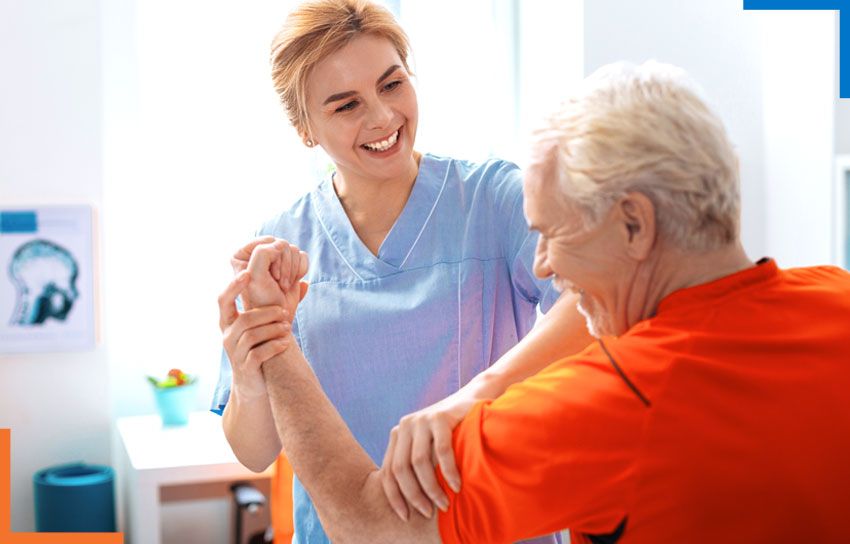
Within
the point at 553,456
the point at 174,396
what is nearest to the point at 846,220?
the point at 553,456

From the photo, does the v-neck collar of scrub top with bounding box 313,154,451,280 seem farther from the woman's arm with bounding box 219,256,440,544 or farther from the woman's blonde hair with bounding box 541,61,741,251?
the woman's blonde hair with bounding box 541,61,741,251

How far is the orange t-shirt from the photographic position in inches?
34.9

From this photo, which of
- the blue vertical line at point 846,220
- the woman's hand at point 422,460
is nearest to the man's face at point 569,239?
the woman's hand at point 422,460

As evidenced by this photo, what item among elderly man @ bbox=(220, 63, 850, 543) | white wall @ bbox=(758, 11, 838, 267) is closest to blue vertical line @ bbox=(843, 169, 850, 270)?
white wall @ bbox=(758, 11, 838, 267)

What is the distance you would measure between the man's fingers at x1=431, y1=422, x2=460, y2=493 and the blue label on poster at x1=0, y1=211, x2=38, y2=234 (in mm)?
2383

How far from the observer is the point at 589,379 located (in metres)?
0.95

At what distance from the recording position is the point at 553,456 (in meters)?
0.94

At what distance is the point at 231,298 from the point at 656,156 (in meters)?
0.69

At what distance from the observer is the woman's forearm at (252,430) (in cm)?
151

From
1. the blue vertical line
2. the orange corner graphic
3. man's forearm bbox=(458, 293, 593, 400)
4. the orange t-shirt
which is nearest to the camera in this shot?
the orange t-shirt

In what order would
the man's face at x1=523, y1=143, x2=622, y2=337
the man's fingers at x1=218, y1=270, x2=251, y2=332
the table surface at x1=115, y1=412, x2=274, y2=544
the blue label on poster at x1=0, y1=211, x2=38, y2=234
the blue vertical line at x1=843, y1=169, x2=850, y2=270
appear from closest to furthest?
the man's face at x1=523, y1=143, x2=622, y2=337
the man's fingers at x1=218, y1=270, x2=251, y2=332
the blue vertical line at x1=843, y1=169, x2=850, y2=270
the table surface at x1=115, y1=412, x2=274, y2=544
the blue label on poster at x1=0, y1=211, x2=38, y2=234

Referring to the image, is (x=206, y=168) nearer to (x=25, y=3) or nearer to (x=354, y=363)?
(x=25, y=3)

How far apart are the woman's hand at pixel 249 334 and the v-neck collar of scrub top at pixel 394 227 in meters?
0.25

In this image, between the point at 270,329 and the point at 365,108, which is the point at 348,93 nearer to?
the point at 365,108
